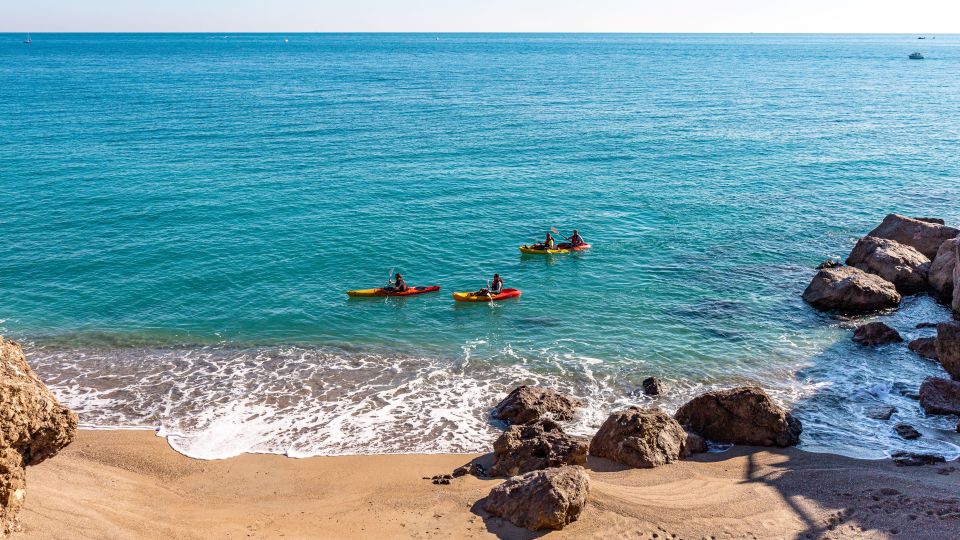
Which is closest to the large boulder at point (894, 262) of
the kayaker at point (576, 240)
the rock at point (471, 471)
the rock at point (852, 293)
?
the rock at point (852, 293)

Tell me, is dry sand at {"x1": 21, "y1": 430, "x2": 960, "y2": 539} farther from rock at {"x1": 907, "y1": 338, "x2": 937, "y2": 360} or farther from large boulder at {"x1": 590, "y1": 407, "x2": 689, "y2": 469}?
rock at {"x1": 907, "y1": 338, "x2": 937, "y2": 360}

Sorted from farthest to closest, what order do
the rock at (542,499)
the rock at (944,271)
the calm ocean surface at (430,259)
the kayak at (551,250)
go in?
1. the kayak at (551,250)
2. the rock at (944,271)
3. the calm ocean surface at (430,259)
4. the rock at (542,499)

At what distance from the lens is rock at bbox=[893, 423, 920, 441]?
69.0 feet

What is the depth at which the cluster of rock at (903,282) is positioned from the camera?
23656mm

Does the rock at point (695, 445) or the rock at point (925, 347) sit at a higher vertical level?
the rock at point (925, 347)

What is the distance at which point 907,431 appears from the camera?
2120 cm

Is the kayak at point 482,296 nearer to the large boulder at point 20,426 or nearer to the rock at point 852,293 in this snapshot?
the rock at point 852,293

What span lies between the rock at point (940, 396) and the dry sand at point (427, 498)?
3.78 m

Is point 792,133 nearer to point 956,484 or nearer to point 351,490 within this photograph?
point 956,484

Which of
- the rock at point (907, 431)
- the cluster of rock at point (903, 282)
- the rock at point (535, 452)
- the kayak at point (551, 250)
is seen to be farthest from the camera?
the kayak at point (551, 250)

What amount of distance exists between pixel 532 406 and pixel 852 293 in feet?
55.2

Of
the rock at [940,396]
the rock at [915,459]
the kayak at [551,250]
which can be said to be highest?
the kayak at [551,250]

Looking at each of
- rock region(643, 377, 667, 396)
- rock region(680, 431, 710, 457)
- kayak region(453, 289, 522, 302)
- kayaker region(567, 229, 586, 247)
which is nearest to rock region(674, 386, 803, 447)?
rock region(680, 431, 710, 457)

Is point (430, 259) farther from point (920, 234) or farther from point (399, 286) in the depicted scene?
point (920, 234)
